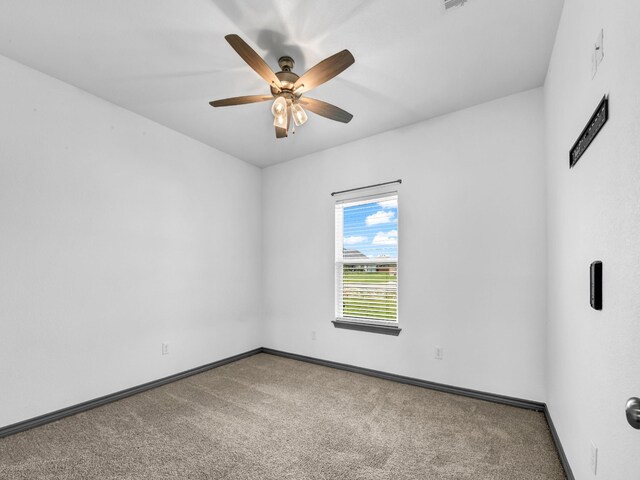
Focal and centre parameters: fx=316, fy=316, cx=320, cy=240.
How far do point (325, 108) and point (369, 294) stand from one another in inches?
89.2

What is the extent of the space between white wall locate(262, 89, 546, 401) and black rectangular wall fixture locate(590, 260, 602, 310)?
157 cm

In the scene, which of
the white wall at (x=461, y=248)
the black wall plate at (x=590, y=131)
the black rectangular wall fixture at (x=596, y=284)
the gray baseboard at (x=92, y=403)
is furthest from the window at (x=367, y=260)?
the black rectangular wall fixture at (x=596, y=284)

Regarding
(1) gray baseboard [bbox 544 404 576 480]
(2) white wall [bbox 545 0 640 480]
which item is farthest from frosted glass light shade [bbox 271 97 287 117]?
(1) gray baseboard [bbox 544 404 576 480]

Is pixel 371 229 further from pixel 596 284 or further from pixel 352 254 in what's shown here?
pixel 596 284

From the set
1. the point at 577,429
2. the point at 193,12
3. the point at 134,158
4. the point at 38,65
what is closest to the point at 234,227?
the point at 134,158

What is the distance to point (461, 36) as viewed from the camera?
7.22 feet

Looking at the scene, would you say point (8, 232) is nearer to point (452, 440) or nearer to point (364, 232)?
point (364, 232)

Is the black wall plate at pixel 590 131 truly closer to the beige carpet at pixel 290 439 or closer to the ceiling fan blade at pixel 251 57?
the ceiling fan blade at pixel 251 57

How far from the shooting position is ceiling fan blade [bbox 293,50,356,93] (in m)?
1.92

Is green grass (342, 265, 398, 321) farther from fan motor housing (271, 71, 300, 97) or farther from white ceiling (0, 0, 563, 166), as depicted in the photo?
fan motor housing (271, 71, 300, 97)

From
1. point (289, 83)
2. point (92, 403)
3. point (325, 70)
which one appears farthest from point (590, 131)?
point (92, 403)

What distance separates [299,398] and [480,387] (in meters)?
1.72

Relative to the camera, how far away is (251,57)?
76.4 inches

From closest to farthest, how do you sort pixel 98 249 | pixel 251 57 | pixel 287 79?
pixel 251 57 → pixel 287 79 → pixel 98 249
